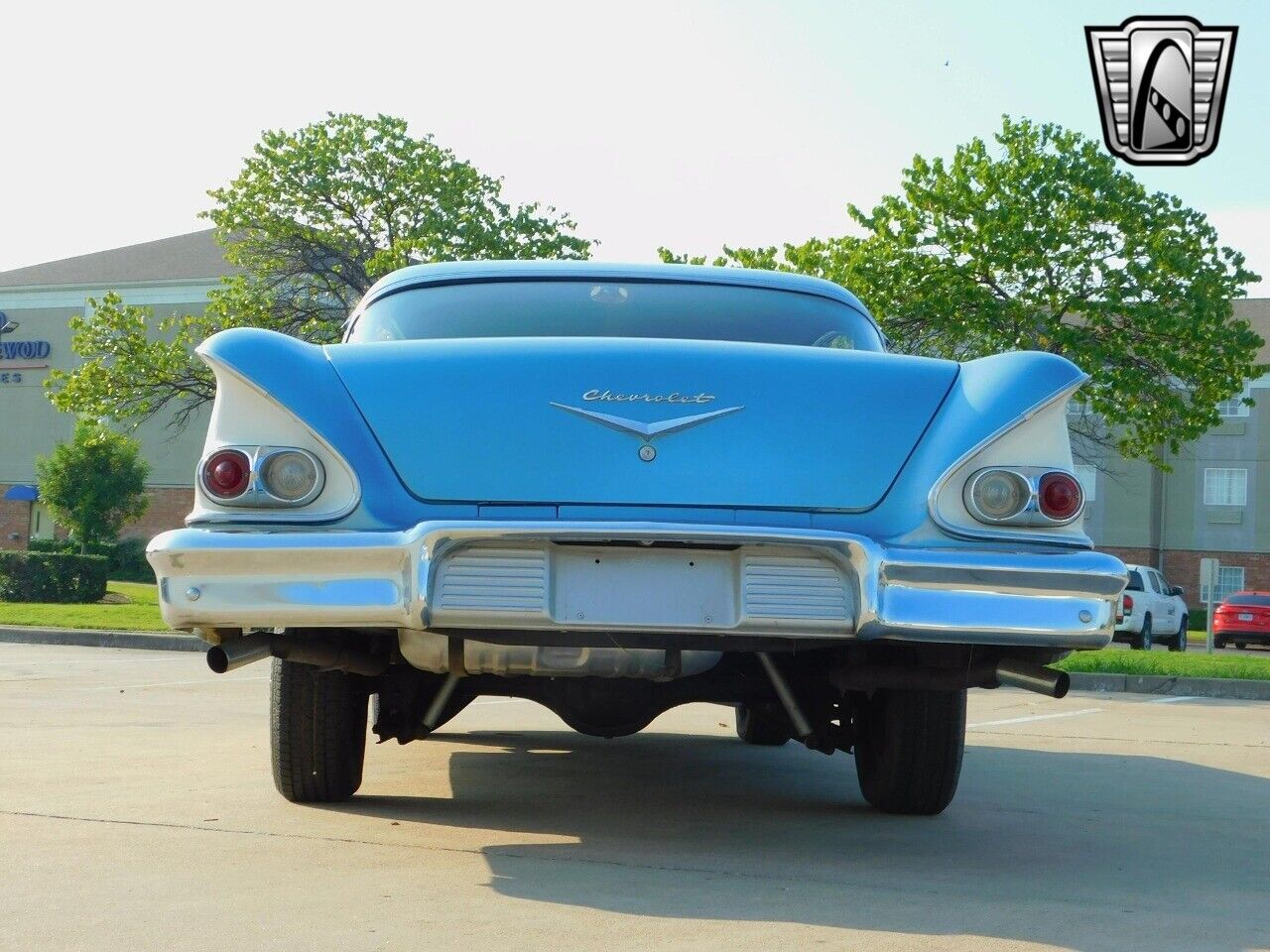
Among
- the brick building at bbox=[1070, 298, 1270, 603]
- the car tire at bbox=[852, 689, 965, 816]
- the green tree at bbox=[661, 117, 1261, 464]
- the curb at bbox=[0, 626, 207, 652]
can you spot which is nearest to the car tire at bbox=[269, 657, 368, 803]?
the car tire at bbox=[852, 689, 965, 816]

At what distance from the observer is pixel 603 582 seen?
3.80 metres

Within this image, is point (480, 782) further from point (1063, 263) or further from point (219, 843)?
point (1063, 263)

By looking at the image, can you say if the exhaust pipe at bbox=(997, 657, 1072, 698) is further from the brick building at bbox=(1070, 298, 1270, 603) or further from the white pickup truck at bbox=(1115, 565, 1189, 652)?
the brick building at bbox=(1070, 298, 1270, 603)

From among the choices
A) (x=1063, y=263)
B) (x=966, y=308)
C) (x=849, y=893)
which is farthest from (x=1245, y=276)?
(x=849, y=893)

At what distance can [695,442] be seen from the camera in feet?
13.0

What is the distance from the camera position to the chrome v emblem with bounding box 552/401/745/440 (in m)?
3.95

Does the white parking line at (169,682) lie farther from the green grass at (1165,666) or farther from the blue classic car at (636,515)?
the green grass at (1165,666)

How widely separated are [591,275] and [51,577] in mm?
24361

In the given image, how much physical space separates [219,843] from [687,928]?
5.18 feet

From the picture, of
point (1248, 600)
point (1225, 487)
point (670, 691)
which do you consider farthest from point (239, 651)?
point (1225, 487)

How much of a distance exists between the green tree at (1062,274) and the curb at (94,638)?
1197 centimetres

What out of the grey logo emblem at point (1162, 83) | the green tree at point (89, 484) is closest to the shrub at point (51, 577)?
the green tree at point (89, 484)

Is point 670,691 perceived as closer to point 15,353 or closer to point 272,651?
point 272,651

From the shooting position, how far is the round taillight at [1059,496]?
404 centimetres
